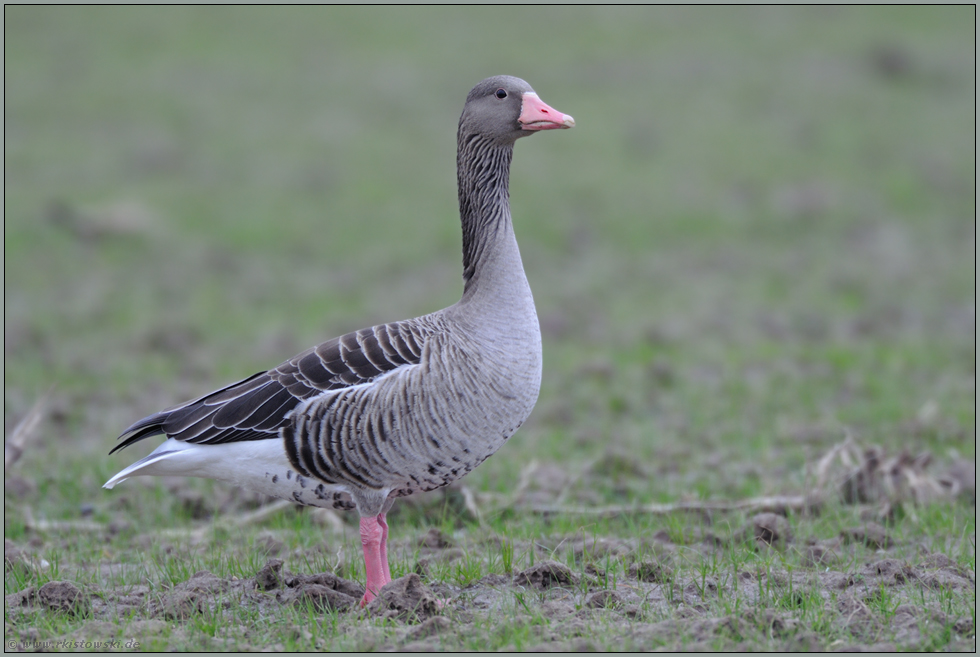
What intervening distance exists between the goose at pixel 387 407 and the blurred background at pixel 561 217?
2430 millimetres

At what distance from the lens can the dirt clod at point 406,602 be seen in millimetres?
4797

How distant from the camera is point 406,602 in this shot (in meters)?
4.83

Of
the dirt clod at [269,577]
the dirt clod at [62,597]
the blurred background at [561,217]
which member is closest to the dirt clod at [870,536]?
the blurred background at [561,217]

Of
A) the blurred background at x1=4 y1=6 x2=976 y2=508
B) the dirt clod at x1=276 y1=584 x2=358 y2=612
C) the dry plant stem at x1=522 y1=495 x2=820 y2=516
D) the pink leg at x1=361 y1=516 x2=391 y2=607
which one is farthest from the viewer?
the blurred background at x1=4 y1=6 x2=976 y2=508

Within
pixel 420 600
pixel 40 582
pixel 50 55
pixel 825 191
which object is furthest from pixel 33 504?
pixel 50 55

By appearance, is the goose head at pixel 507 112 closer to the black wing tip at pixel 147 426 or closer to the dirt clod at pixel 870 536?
the black wing tip at pixel 147 426

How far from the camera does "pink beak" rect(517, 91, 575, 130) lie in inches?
218

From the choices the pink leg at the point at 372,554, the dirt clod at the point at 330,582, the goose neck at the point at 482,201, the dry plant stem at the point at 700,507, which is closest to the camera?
the pink leg at the point at 372,554

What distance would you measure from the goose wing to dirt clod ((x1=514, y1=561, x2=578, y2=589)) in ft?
4.39

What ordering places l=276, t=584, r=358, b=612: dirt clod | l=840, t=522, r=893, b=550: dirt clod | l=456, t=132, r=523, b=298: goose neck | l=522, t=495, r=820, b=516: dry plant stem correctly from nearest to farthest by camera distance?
l=276, t=584, r=358, b=612: dirt clod, l=456, t=132, r=523, b=298: goose neck, l=840, t=522, r=893, b=550: dirt clod, l=522, t=495, r=820, b=516: dry plant stem

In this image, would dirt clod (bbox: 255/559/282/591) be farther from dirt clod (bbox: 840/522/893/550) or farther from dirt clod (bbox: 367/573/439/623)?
dirt clod (bbox: 840/522/893/550)

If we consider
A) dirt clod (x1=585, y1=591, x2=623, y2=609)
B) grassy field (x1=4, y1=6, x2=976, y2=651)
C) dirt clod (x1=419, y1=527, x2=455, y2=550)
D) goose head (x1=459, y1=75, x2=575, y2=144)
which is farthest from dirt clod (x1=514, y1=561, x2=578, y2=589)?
goose head (x1=459, y1=75, x2=575, y2=144)

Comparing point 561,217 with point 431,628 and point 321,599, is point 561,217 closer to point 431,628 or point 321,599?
point 321,599

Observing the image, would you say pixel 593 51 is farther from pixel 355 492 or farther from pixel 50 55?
pixel 355 492
